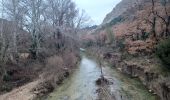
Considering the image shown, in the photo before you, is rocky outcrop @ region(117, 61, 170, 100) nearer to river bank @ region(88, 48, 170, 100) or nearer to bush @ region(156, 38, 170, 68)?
river bank @ region(88, 48, 170, 100)

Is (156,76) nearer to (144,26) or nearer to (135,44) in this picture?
(135,44)

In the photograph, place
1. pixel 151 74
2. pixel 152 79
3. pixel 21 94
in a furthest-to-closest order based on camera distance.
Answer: pixel 151 74
pixel 152 79
pixel 21 94

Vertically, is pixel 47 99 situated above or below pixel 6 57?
below

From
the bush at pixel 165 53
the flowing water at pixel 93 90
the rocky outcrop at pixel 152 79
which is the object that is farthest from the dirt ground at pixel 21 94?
the bush at pixel 165 53

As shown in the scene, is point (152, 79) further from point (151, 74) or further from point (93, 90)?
point (93, 90)

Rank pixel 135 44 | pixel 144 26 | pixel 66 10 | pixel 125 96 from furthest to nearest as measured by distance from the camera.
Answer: pixel 66 10 → pixel 144 26 → pixel 135 44 → pixel 125 96

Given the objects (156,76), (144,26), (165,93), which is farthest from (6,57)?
(144,26)

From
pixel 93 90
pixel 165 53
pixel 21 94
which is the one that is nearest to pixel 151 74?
pixel 165 53

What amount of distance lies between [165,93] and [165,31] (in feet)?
53.3

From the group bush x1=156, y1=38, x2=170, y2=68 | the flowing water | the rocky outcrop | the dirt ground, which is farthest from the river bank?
the dirt ground

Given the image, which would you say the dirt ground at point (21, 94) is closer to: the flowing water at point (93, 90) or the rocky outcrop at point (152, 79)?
the flowing water at point (93, 90)

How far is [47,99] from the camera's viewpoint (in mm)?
20594

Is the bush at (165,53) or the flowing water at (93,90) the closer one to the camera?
the flowing water at (93,90)

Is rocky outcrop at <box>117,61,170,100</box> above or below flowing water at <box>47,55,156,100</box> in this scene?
above
